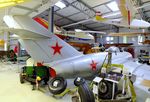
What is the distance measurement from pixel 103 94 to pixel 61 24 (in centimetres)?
1466

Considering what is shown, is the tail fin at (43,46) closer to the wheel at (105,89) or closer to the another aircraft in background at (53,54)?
the another aircraft in background at (53,54)

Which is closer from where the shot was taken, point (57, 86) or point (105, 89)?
point (105, 89)

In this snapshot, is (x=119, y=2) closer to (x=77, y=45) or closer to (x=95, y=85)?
(x=95, y=85)

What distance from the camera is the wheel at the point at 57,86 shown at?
13.3 feet

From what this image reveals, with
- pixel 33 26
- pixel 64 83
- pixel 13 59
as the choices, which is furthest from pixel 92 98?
pixel 13 59

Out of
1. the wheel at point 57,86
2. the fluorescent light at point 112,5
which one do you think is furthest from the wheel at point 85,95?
the fluorescent light at point 112,5

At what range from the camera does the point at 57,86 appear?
4.12m

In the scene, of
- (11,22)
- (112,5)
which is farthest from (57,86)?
(112,5)

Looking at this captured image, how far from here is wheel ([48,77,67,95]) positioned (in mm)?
4062

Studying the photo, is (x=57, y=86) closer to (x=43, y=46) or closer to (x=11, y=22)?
(x=43, y=46)

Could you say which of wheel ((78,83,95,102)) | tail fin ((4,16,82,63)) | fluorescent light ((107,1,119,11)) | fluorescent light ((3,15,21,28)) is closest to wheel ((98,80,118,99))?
wheel ((78,83,95,102))

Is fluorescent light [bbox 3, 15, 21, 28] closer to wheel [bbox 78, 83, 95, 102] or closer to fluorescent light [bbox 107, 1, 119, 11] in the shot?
wheel [bbox 78, 83, 95, 102]

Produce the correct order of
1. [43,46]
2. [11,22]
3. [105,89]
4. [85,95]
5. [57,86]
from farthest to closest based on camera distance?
[43,46] → [11,22] → [57,86] → [105,89] → [85,95]

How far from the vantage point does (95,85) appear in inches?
141
